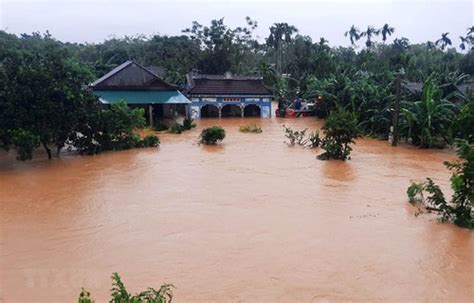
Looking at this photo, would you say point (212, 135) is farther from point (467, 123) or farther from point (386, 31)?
point (386, 31)

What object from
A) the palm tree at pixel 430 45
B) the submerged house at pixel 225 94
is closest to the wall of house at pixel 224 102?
the submerged house at pixel 225 94

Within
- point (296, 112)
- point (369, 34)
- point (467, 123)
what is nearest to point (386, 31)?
point (369, 34)

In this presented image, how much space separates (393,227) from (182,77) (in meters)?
32.3

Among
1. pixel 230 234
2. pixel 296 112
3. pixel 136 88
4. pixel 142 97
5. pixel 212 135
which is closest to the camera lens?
pixel 230 234

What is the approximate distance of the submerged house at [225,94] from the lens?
33.8 m

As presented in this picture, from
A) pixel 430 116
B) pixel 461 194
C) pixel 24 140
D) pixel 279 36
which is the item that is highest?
pixel 279 36

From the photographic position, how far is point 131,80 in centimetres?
3014

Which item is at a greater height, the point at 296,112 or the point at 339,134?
the point at 296,112

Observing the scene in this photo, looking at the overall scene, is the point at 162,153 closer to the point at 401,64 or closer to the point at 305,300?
the point at 305,300

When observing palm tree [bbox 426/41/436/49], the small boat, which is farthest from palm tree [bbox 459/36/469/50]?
the small boat

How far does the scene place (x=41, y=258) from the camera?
8.71 metres

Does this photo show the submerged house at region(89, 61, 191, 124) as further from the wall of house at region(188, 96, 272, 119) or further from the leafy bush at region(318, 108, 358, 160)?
the leafy bush at region(318, 108, 358, 160)

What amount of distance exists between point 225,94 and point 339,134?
1697 centimetres

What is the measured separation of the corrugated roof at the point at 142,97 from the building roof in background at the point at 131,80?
30 cm
